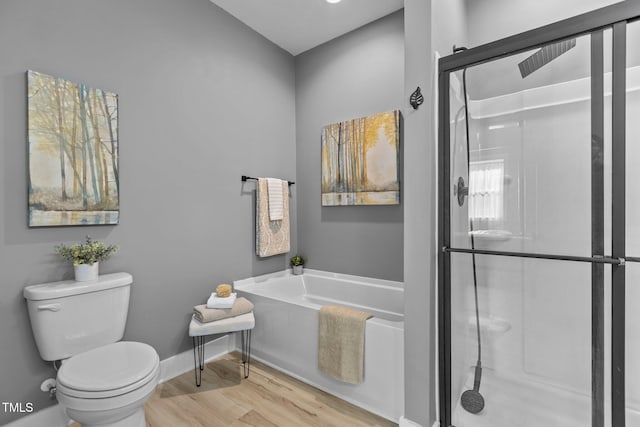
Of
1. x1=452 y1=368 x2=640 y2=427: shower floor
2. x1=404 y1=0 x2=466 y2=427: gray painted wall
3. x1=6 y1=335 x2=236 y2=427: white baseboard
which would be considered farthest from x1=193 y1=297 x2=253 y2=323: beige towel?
x1=452 y1=368 x2=640 y2=427: shower floor

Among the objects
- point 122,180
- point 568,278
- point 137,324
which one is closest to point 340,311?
point 568,278

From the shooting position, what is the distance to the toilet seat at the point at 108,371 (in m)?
1.33

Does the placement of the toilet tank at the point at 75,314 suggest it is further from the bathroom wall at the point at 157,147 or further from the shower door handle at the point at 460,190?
the shower door handle at the point at 460,190

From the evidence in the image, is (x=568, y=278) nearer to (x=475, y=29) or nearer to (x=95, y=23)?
(x=475, y=29)

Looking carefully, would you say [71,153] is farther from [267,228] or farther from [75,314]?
[267,228]

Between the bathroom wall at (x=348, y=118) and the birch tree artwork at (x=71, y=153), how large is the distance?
1.72 metres

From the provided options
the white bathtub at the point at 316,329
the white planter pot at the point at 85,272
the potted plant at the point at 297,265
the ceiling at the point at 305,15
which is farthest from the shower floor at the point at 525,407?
the ceiling at the point at 305,15

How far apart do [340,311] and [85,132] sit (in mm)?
1842

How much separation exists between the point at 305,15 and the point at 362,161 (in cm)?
131

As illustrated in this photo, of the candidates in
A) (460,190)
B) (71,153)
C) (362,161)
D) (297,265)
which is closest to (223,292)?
(297,265)

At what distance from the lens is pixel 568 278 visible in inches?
52.9

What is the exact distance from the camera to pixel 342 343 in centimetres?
195

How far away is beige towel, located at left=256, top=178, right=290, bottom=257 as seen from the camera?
9.36 ft

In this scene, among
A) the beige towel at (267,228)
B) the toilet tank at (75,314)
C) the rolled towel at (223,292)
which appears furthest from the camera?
the beige towel at (267,228)
